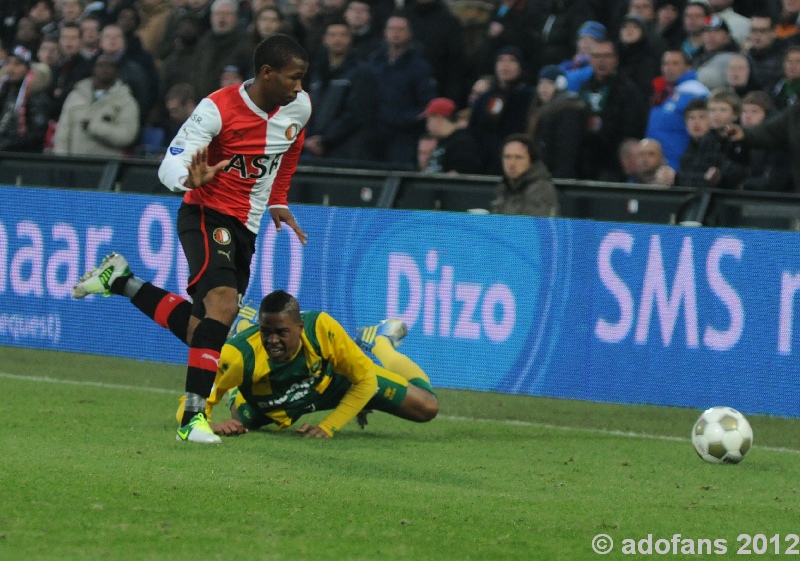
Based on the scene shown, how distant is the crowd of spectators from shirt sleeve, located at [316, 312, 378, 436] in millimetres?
3585

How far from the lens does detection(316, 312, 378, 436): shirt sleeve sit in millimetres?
8000

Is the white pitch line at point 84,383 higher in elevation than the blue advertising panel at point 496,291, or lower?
lower

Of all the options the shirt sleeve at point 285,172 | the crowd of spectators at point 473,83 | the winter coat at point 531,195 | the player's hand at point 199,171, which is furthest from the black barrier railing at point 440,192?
the player's hand at point 199,171

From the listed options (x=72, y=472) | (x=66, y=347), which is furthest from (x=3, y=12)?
(x=72, y=472)

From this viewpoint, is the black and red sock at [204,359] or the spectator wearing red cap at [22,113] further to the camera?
the spectator wearing red cap at [22,113]

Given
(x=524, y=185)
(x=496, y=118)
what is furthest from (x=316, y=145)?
(x=524, y=185)

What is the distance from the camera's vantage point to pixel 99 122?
14594 mm

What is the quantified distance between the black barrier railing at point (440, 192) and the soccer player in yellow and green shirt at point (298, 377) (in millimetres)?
2919

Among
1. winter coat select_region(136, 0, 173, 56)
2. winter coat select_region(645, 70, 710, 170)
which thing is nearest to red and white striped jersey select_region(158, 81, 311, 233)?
winter coat select_region(645, 70, 710, 170)

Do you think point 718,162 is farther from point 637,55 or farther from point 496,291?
point 637,55

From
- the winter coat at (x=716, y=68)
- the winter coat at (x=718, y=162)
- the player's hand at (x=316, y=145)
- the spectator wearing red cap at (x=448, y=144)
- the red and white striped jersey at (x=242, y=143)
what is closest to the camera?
the red and white striped jersey at (x=242, y=143)

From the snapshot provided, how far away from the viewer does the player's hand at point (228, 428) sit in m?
8.14

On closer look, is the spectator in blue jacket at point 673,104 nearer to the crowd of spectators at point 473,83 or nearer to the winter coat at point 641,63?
the crowd of spectators at point 473,83

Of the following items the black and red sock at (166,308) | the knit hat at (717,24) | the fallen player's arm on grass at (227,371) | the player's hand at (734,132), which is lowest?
the fallen player's arm on grass at (227,371)
